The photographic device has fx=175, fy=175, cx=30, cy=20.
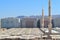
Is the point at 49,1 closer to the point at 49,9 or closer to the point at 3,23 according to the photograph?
the point at 49,9

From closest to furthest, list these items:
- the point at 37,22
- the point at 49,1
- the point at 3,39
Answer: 1. the point at 49,1
2. the point at 3,39
3. the point at 37,22

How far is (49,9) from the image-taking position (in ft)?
17.2

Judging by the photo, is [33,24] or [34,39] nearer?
[34,39]

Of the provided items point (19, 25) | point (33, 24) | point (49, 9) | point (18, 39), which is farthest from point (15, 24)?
point (49, 9)

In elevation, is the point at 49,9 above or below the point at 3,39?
above

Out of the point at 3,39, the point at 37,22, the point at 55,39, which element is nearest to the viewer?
the point at 55,39

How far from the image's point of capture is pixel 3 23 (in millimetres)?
32812

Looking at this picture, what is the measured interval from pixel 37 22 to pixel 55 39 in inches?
912

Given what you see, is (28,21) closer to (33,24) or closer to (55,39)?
(33,24)

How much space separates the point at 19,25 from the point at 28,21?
208cm

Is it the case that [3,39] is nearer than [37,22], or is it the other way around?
[3,39]

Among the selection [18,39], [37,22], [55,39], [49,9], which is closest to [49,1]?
[49,9]

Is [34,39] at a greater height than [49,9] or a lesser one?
lesser

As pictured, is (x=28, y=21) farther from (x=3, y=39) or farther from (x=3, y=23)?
(x=3, y=39)
